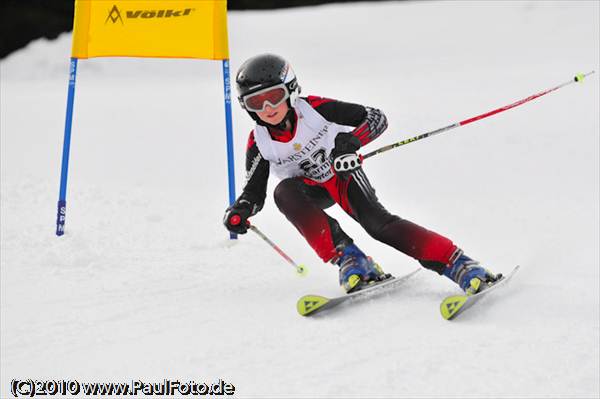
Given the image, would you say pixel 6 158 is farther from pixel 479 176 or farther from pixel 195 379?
pixel 195 379

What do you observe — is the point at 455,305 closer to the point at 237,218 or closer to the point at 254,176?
the point at 237,218

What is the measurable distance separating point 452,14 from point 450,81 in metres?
2.13

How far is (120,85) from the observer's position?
9.94 meters

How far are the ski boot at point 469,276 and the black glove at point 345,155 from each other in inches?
26.9

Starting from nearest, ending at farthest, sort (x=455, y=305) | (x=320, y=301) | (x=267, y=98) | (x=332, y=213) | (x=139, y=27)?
(x=455, y=305)
(x=320, y=301)
(x=267, y=98)
(x=139, y=27)
(x=332, y=213)

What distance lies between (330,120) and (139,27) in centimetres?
191

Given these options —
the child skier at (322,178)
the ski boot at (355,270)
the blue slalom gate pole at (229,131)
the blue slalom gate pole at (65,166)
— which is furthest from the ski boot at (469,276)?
the blue slalom gate pole at (65,166)

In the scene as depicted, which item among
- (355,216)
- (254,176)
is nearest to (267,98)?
(254,176)

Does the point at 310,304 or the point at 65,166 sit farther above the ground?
the point at 310,304

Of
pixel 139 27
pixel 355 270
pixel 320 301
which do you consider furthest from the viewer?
pixel 139 27

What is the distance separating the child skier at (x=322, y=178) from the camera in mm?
3453

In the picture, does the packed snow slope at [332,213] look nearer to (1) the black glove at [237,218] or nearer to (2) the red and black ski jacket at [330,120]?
(1) the black glove at [237,218]

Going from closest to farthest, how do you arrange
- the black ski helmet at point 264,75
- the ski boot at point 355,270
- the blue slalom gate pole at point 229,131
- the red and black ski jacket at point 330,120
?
the ski boot at point 355,270 → the black ski helmet at point 264,75 → the red and black ski jacket at point 330,120 → the blue slalom gate pole at point 229,131

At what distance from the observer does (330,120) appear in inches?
151
